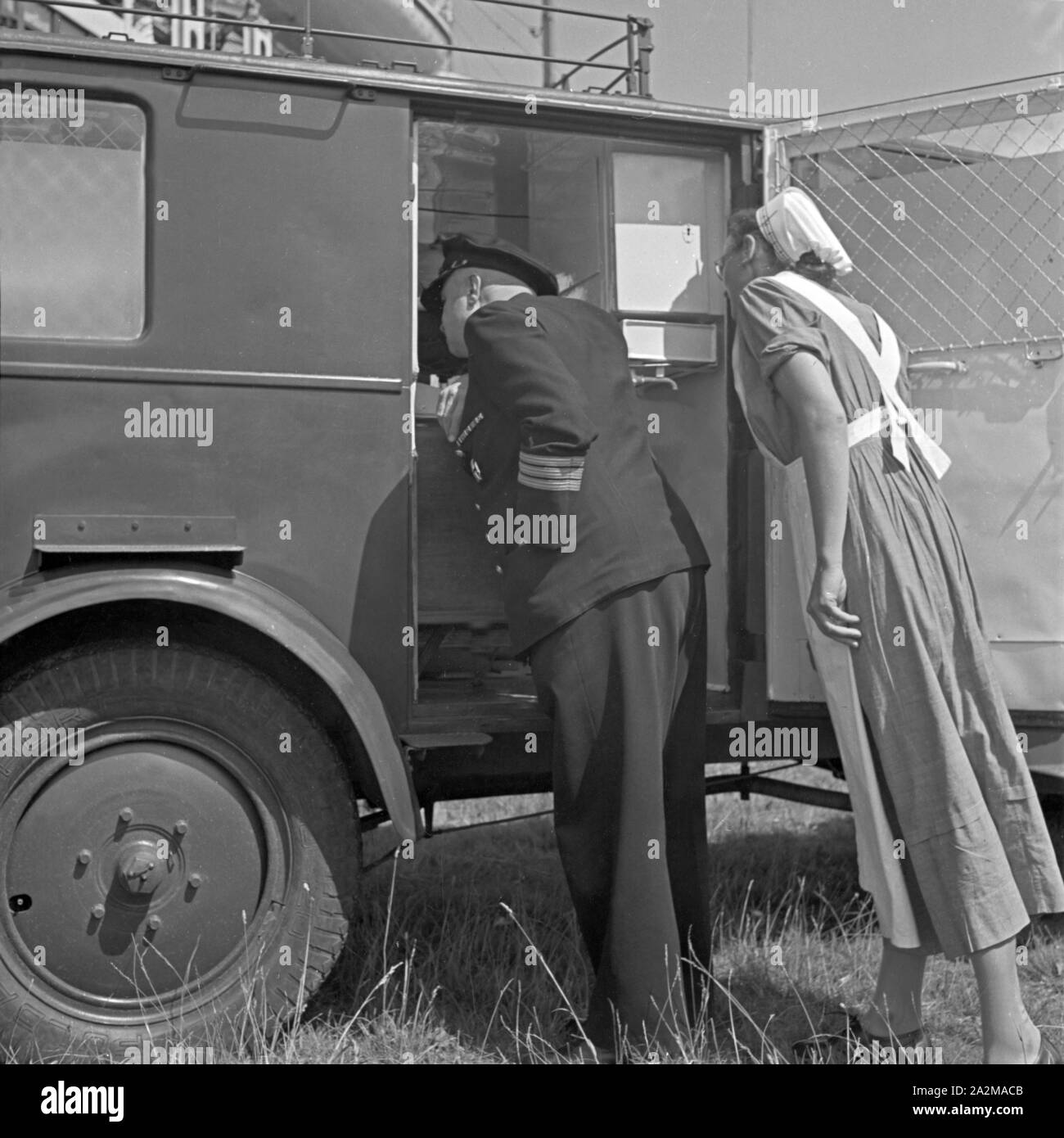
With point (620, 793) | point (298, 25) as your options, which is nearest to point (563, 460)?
point (620, 793)

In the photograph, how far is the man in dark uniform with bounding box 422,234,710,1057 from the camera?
2.94m

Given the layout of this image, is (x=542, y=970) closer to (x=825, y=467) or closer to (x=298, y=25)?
(x=825, y=467)

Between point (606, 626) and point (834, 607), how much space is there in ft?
1.88

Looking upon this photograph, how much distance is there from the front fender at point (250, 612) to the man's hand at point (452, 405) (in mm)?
737

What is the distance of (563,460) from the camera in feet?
9.64

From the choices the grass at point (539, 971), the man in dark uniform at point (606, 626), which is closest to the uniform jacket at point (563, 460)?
the man in dark uniform at point (606, 626)

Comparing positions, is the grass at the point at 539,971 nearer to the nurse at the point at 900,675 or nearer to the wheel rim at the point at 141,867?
the wheel rim at the point at 141,867

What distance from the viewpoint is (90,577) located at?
9.50ft

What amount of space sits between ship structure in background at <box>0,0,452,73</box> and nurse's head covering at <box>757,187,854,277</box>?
44.6 inches

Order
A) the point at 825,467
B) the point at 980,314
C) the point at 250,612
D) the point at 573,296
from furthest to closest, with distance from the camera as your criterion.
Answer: the point at 573,296
the point at 980,314
the point at 250,612
the point at 825,467

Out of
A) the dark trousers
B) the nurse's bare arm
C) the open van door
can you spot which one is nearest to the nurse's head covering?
the nurse's bare arm

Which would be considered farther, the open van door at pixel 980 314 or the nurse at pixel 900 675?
the open van door at pixel 980 314

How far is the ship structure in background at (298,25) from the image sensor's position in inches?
145
